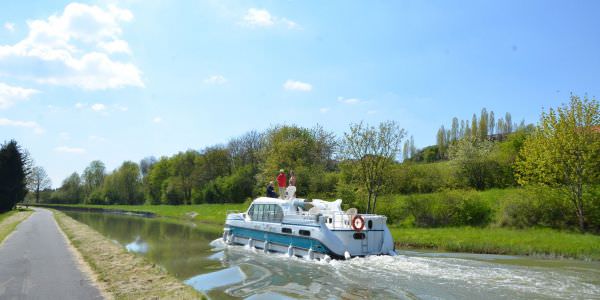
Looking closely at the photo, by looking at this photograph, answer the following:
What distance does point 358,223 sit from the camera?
683 inches

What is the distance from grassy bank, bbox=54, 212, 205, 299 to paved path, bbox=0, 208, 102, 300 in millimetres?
537

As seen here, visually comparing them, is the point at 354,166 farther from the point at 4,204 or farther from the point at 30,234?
the point at 4,204

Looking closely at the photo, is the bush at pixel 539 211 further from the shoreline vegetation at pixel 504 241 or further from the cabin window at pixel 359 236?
the cabin window at pixel 359 236

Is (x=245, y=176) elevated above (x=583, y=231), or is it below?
above

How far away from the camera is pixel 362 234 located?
1739cm

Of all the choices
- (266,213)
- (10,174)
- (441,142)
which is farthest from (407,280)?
(441,142)

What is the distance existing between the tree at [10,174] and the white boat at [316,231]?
4587 cm

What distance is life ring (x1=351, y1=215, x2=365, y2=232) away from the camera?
17.3 m

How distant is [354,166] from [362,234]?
50.1ft

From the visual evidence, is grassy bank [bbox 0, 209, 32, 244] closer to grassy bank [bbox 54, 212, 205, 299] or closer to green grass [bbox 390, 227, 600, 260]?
grassy bank [bbox 54, 212, 205, 299]

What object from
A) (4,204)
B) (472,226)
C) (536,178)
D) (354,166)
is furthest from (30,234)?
(4,204)

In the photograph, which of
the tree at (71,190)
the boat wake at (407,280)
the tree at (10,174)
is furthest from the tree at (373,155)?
the tree at (71,190)

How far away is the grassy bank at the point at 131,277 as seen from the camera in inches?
434

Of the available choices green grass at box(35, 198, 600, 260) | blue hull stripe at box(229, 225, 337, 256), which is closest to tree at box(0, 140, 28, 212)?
blue hull stripe at box(229, 225, 337, 256)
